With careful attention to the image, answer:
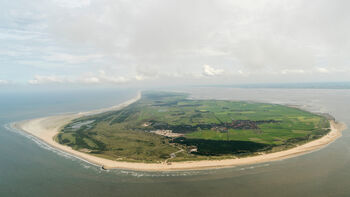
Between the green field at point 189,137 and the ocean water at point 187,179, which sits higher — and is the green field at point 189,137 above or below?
above

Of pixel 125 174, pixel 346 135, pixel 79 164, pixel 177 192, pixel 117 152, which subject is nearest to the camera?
pixel 177 192

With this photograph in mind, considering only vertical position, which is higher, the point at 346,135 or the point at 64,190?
the point at 346,135

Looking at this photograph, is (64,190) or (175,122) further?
(175,122)

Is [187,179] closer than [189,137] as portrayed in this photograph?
Yes

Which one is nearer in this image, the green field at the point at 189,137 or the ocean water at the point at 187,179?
the ocean water at the point at 187,179

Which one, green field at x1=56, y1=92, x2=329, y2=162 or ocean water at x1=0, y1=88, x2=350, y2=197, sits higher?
green field at x1=56, y1=92, x2=329, y2=162

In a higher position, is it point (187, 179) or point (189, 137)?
point (189, 137)

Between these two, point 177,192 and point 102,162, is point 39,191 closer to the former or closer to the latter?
point 102,162

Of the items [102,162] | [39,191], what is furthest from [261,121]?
[39,191]

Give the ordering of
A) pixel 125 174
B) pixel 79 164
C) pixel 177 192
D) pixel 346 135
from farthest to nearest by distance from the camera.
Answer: pixel 346 135 < pixel 79 164 < pixel 125 174 < pixel 177 192

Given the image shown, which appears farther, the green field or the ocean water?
the green field
